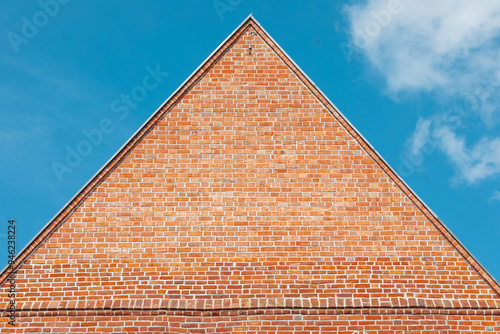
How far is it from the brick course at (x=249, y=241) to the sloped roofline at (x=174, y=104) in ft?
0.13

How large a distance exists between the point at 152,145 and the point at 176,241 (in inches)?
74.7

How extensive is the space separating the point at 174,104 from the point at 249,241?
120 inches

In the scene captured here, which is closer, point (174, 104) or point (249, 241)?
point (249, 241)

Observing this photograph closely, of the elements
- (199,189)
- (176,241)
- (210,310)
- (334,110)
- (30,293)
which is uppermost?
(334,110)

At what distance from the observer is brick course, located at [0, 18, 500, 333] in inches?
419

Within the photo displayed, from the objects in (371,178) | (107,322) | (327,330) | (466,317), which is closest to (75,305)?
(107,322)

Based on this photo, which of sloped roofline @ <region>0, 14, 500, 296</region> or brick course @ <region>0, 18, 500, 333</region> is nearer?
brick course @ <region>0, 18, 500, 333</region>

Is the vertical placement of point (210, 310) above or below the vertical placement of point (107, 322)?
above

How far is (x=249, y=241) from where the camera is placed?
11.1 m

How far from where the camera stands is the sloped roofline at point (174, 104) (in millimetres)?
11047

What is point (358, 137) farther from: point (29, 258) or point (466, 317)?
point (29, 258)

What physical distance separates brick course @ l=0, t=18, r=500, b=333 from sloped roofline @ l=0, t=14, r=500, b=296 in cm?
4

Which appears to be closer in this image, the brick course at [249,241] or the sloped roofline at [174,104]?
the brick course at [249,241]

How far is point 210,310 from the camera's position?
10.6 meters
